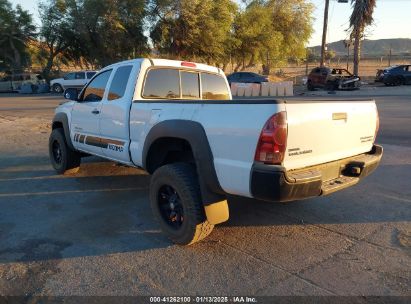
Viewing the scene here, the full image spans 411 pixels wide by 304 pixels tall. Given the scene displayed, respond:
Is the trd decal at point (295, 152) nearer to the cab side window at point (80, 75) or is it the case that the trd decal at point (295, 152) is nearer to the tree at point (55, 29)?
the cab side window at point (80, 75)

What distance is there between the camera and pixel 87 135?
19.7ft

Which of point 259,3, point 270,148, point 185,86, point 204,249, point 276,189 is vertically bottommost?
point 204,249

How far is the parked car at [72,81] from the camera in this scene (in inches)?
1189

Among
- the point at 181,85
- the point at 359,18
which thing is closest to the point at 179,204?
the point at 181,85

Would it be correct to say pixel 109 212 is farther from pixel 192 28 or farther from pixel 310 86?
pixel 192 28

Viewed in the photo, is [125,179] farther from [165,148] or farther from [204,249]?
[204,249]

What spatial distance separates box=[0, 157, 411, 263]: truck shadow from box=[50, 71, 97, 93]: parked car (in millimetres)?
24906

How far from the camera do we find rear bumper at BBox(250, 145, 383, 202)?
3277 mm

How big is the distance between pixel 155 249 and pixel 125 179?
2695 mm

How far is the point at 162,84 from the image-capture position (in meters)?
5.25

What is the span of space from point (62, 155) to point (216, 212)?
3.90 m

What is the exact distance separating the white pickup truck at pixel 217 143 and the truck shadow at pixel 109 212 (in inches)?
22.6

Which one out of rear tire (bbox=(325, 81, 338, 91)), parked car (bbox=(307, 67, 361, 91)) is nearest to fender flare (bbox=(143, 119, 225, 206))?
parked car (bbox=(307, 67, 361, 91))

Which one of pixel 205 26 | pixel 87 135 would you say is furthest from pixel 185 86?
pixel 205 26
